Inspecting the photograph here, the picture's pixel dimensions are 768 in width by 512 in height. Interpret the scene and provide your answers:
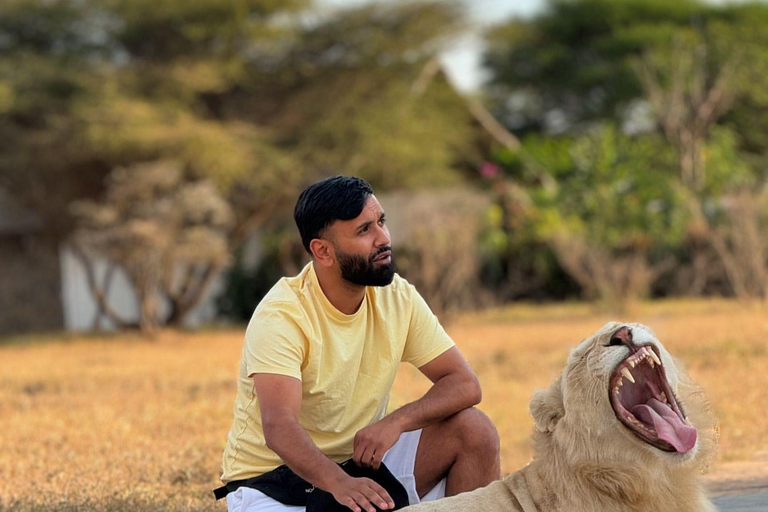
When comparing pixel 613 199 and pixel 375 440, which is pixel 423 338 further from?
pixel 613 199

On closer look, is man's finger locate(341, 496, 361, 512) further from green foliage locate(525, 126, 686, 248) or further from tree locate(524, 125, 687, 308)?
green foliage locate(525, 126, 686, 248)

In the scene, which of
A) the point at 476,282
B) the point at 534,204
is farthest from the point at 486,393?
the point at 534,204

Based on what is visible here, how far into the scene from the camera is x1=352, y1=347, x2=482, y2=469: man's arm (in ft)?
12.0

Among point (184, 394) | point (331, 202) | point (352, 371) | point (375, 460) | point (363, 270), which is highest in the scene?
point (331, 202)

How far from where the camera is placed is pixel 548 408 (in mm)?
3266

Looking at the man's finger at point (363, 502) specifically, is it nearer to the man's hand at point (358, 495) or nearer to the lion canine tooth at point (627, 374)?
the man's hand at point (358, 495)

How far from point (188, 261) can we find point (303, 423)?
12.5 metres

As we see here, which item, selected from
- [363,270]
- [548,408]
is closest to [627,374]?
[548,408]

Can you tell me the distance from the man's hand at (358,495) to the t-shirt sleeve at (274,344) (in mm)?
413

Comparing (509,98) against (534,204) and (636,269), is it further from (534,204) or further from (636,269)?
(636,269)

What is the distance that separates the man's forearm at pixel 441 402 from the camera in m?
3.75

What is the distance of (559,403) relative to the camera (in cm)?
326

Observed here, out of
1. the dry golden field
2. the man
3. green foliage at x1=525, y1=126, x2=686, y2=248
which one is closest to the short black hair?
the man

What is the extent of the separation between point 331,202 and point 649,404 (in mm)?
1294
